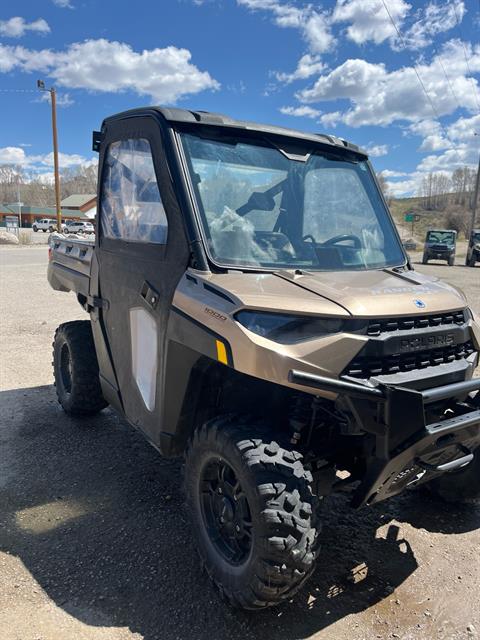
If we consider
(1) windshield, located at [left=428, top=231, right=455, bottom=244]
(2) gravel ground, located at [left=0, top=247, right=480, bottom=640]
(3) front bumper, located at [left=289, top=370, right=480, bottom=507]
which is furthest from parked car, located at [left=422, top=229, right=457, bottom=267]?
(3) front bumper, located at [left=289, top=370, right=480, bottom=507]

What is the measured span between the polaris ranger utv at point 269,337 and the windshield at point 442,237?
1266 inches

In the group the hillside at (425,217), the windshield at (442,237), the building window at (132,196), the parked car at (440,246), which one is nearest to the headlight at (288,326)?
the building window at (132,196)

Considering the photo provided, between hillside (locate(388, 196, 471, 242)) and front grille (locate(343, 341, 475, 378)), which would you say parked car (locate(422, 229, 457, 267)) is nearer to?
hillside (locate(388, 196, 471, 242))

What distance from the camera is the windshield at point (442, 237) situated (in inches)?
1313

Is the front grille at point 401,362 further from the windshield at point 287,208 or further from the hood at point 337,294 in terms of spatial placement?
the windshield at point 287,208

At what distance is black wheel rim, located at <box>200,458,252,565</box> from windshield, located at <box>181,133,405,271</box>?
44.3 inches

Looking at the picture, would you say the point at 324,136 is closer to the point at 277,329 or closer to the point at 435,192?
the point at 277,329

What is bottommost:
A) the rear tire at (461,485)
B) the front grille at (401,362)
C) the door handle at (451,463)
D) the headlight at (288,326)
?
the rear tire at (461,485)

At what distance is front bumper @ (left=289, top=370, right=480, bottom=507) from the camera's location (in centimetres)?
227

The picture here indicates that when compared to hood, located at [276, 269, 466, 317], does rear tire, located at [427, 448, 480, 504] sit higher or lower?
lower

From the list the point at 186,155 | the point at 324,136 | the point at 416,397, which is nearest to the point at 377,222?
the point at 324,136

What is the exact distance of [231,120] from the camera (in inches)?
123

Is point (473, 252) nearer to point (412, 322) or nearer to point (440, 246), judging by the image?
point (440, 246)

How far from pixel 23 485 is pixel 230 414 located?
6.59ft
